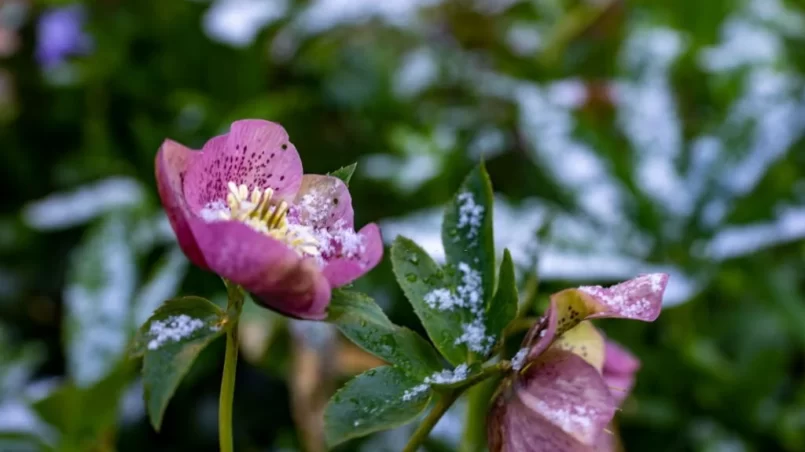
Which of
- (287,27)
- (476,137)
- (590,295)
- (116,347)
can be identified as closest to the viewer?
(590,295)

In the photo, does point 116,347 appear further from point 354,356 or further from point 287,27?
point 287,27

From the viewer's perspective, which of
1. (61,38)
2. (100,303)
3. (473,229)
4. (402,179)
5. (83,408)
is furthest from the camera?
(61,38)

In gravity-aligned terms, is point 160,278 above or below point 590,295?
below

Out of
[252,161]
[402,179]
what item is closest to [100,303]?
[402,179]

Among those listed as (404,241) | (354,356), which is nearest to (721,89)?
(354,356)

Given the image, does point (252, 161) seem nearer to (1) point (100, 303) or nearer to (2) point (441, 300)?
(2) point (441, 300)

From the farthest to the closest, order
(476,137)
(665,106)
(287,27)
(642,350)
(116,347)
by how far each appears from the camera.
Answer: (287,27) < (476,137) < (665,106) < (642,350) < (116,347)

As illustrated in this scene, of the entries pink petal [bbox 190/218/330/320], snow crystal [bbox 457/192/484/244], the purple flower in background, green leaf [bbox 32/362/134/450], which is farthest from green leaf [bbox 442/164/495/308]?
the purple flower in background
